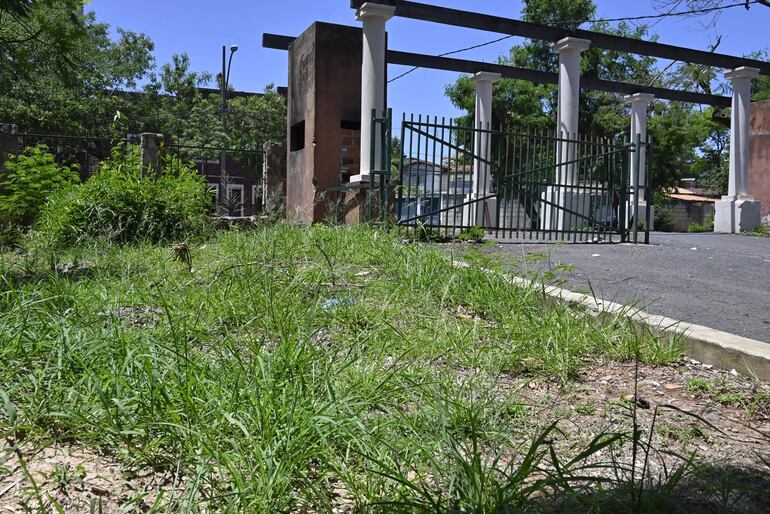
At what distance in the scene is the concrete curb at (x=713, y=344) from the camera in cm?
311

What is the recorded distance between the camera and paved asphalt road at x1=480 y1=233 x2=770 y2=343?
14.1 ft

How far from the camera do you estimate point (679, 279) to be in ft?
19.4

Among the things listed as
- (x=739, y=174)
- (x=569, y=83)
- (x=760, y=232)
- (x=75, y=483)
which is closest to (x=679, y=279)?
(x=75, y=483)

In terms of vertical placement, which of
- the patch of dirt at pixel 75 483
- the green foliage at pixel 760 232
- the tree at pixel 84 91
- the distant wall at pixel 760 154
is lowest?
the patch of dirt at pixel 75 483

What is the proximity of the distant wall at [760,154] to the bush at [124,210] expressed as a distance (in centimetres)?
1729

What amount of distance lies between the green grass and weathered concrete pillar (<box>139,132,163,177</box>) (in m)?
6.04

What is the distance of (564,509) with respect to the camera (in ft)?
5.29

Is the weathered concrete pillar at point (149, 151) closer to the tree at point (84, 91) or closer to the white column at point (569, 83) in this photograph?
the white column at point (569, 83)

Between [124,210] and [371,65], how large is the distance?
423cm

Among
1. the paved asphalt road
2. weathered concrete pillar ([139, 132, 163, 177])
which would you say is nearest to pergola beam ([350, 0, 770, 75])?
weathered concrete pillar ([139, 132, 163, 177])

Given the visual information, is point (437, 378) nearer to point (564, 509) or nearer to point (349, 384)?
point (349, 384)

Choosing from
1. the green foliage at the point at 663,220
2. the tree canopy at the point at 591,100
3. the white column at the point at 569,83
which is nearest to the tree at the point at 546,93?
the tree canopy at the point at 591,100

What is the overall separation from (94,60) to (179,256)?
93.3 ft

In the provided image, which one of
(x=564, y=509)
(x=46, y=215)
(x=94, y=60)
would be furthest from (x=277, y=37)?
(x=94, y=60)
